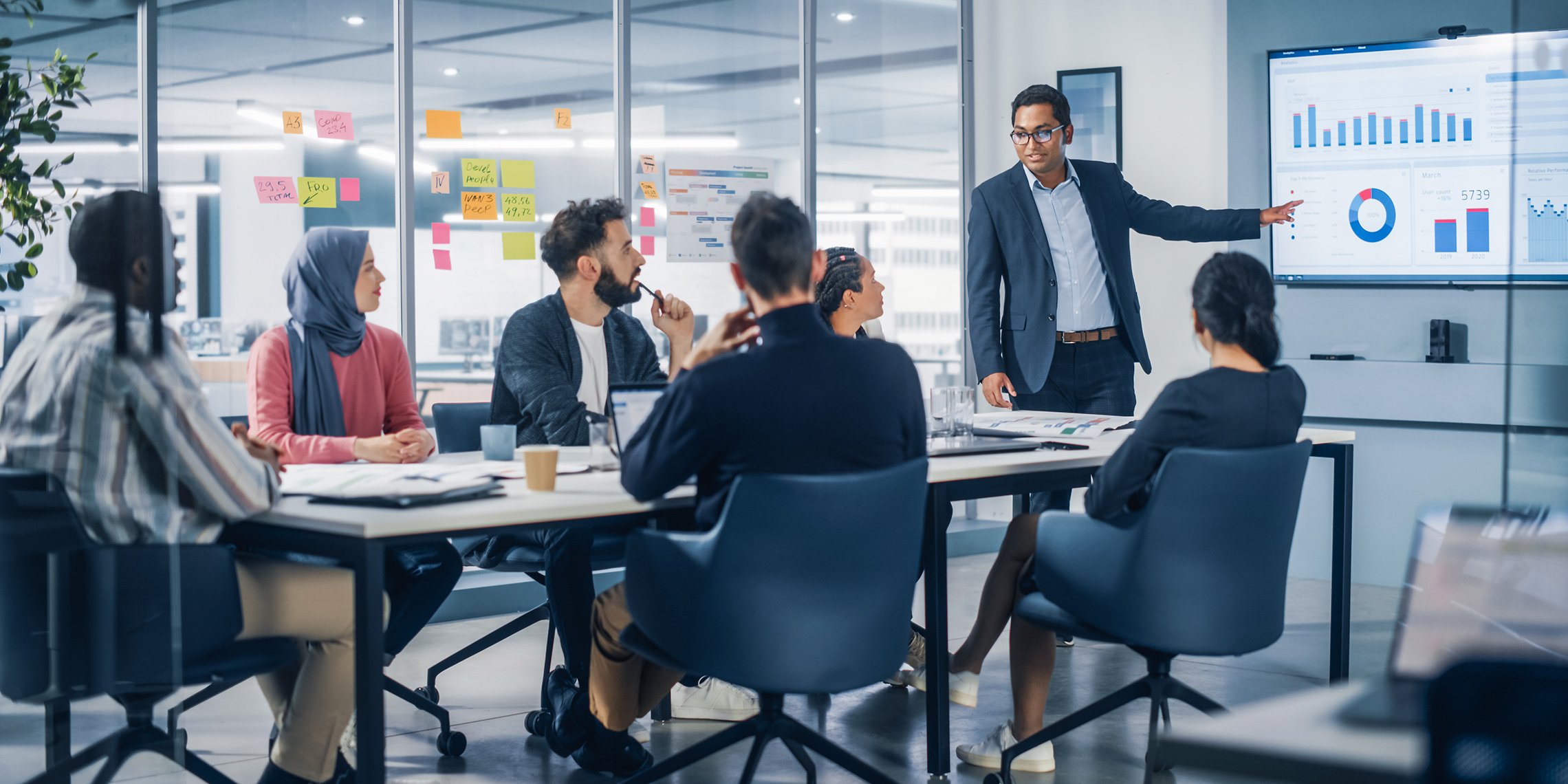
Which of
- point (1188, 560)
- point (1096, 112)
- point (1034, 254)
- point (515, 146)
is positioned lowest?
point (1188, 560)

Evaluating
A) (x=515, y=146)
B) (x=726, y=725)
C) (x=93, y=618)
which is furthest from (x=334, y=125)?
(x=93, y=618)

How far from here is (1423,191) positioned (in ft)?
15.0

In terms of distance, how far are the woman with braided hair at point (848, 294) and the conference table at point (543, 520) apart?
0.63 metres

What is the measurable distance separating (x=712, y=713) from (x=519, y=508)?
1334mm

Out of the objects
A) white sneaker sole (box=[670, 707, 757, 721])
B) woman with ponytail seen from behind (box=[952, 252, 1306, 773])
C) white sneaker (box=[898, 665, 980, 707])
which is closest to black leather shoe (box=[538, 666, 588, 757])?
white sneaker sole (box=[670, 707, 757, 721])

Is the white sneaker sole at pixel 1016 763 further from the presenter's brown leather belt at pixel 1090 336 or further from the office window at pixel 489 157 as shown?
the office window at pixel 489 157

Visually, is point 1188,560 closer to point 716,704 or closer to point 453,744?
point 716,704

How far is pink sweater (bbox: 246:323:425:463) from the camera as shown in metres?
2.71

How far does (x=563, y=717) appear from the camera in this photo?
2.71 metres

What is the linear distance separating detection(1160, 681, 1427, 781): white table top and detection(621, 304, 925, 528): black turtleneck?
1204 millimetres

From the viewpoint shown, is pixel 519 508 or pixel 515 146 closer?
pixel 519 508

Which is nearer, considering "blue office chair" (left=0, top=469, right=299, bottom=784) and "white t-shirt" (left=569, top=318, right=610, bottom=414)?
"blue office chair" (left=0, top=469, right=299, bottom=784)

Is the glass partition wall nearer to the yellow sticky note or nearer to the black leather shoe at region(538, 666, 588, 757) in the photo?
the yellow sticky note

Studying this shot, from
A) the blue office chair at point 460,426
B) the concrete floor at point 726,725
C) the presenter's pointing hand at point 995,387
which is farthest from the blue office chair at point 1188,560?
the blue office chair at point 460,426
